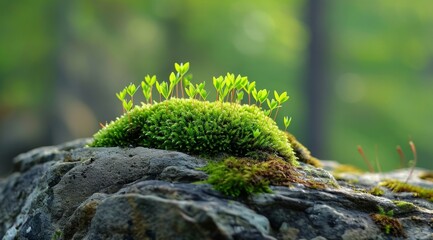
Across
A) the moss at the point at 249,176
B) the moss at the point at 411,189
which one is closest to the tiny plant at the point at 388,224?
the moss at the point at 249,176

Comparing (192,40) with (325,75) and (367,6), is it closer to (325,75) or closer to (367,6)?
(325,75)

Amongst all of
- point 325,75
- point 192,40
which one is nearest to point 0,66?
point 192,40

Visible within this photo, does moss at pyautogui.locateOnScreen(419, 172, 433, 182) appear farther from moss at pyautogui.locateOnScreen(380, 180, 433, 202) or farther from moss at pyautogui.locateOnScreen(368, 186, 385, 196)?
moss at pyautogui.locateOnScreen(368, 186, 385, 196)

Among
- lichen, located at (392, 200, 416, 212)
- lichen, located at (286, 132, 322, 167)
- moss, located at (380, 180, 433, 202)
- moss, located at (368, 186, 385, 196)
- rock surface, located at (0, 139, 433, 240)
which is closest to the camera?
rock surface, located at (0, 139, 433, 240)

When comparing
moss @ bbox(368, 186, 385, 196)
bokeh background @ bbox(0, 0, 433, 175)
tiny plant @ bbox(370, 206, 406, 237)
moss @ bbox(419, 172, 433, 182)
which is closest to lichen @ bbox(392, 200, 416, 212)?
tiny plant @ bbox(370, 206, 406, 237)

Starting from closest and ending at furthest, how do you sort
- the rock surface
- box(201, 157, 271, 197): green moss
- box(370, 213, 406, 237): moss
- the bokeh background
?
1. the rock surface
2. box(201, 157, 271, 197): green moss
3. box(370, 213, 406, 237): moss
4. the bokeh background

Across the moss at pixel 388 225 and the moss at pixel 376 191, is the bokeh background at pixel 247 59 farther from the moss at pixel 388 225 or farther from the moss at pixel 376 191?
the moss at pixel 388 225

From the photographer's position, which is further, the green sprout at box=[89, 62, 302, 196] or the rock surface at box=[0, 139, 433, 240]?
the green sprout at box=[89, 62, 302, 196]
